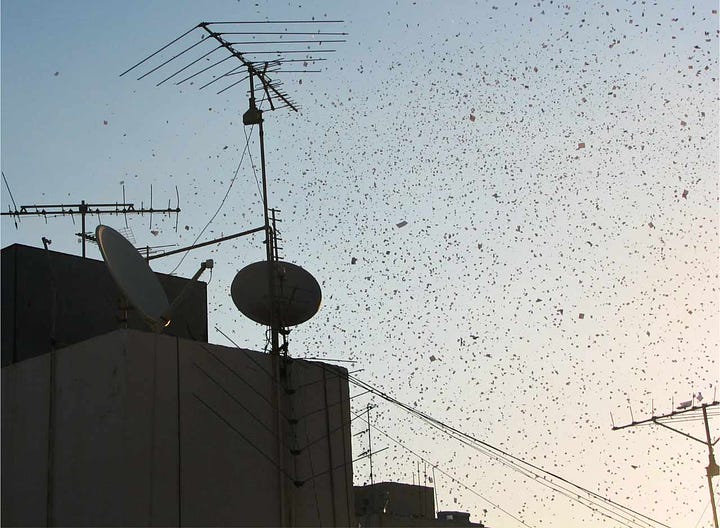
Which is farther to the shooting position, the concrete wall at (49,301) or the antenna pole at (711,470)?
the antenna pole at (711,470)

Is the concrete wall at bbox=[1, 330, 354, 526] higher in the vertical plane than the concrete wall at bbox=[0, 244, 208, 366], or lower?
lower

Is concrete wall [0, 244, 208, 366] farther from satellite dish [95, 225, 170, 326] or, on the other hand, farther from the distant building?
the distant building

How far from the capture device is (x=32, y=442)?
63.6 ft

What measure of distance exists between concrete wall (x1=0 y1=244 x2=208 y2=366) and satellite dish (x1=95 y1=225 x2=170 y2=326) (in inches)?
50.0

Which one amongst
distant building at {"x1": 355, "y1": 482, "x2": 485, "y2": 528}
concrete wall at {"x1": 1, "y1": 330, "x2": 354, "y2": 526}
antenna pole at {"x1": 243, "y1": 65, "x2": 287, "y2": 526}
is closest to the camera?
concrete wall at {"x1": 1, "y1": 330, "x2": 354, "y2": 526}

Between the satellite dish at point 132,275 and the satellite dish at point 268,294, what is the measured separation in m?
1.98

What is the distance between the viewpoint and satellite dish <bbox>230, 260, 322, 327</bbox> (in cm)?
2172

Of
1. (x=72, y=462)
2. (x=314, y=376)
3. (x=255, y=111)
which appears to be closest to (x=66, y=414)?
(x=72, y=462)

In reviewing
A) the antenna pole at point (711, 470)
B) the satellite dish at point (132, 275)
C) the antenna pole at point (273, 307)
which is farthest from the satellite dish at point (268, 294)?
the antenna pole at point (711, 470)

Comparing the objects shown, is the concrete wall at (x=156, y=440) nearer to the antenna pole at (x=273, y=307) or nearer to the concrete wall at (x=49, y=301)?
the antenna pole at (x=273, y=307)

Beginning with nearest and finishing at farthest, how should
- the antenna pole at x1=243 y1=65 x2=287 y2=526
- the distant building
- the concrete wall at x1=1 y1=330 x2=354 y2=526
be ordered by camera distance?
the concrete wall at x1=1 y1=330 x2=354 y2=526 → the antenna pole at x1=243 y1=65 x2=287 y2=526 → the distant building

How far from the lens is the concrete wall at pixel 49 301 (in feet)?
71.0

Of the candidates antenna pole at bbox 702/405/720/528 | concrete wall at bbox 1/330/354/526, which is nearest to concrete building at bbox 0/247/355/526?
concrete wall at bbox 1/330/354/526

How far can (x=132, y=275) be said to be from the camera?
64.0 ft
